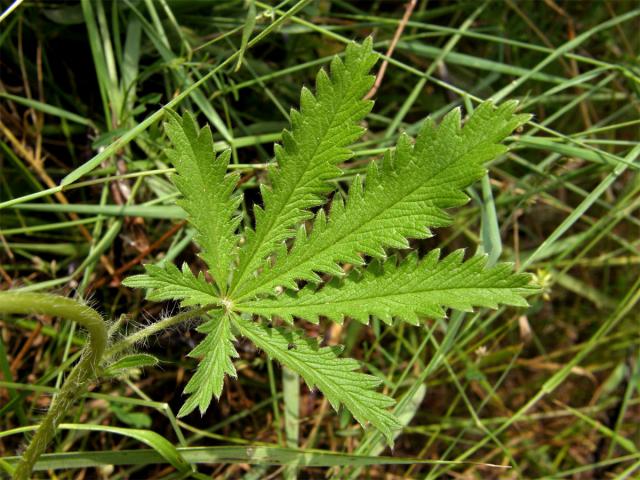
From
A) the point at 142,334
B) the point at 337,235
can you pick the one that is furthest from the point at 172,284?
the point at 337,235

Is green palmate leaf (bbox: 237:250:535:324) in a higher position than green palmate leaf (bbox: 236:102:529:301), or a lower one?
lower

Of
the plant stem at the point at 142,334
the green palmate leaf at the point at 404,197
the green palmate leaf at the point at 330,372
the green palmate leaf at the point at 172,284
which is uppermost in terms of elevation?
the green palmate leaf at the point at 404,197

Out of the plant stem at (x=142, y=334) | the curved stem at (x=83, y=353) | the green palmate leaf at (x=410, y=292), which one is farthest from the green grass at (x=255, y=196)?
the green palmate leaf at (x=410, y=292)

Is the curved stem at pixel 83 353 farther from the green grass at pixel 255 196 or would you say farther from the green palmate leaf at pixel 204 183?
the green palmate leaf at pixel 204 183

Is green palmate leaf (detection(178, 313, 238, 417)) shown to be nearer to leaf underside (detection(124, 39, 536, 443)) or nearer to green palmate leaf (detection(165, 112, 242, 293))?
leaf underside (detection(124, 39, 536, 443))

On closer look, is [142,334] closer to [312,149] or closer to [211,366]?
[211,366]

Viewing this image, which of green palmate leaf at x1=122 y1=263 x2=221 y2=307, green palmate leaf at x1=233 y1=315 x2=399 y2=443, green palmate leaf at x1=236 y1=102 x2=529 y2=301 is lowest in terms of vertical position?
green palmate leaf at x1=233 y1=315 x2=399 y2=443

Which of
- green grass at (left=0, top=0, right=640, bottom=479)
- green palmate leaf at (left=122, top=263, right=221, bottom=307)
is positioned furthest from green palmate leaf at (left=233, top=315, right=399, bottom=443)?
green grass at (left=0, top=0, right=640, bottom=479)

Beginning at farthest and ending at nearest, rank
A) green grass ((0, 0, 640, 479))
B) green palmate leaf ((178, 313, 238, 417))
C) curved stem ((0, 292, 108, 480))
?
green grass ((0, 0, 640, 479)), green palmate leaf ((178, 313, 238, 417)), curved stem ((0, 292, 108, 480))
